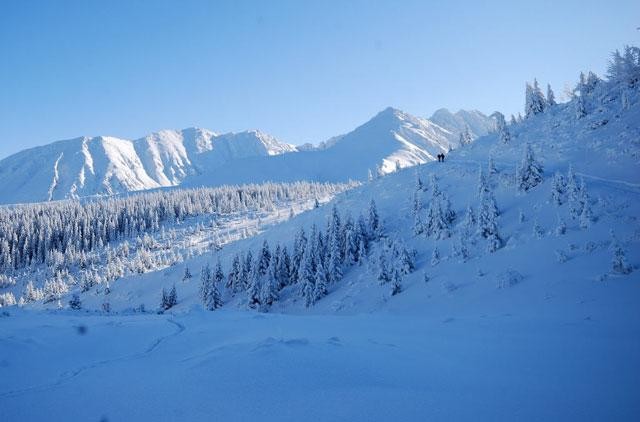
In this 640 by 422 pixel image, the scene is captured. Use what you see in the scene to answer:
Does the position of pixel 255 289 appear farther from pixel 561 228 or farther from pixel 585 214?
pixel 585 214

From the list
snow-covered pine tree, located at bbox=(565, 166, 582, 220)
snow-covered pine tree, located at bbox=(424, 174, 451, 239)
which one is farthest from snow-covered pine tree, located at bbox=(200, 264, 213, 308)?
snow-covered pine tree, located at bbox=(565, 166, 582, 220)

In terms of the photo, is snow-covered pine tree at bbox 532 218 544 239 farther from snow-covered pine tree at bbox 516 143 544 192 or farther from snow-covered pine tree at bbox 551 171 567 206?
snow-covered pine tree at bbox 516 143 544 192

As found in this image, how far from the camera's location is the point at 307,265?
152 feet

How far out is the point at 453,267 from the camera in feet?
106

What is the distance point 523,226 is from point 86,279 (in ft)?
306

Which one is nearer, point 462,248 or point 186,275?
point 462,248

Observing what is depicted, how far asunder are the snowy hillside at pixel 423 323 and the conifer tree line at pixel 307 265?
A: 10.8 inches

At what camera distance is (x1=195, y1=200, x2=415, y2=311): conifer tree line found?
150 ft

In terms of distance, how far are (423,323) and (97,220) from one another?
512 ft

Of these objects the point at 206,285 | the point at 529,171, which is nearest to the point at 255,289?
the point at 206,285

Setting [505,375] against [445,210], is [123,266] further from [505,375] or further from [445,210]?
[505,375]

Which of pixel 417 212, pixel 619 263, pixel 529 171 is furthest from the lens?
pixel 417 212

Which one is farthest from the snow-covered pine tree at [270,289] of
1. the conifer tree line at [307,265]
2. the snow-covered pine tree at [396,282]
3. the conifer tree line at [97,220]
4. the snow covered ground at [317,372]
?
the conifer tree line at [97,220]

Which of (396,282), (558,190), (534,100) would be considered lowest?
(396,282)
